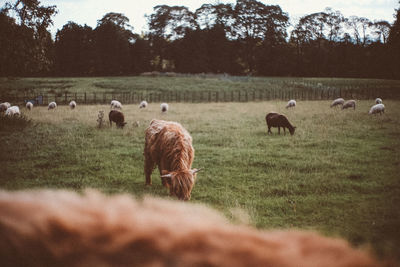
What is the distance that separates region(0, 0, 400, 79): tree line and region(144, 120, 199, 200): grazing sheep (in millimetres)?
37735

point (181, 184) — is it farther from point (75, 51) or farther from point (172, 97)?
point (75, 51)

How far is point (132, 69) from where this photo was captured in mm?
74812

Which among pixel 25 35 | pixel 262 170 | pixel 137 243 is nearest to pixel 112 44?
pixel 25 35

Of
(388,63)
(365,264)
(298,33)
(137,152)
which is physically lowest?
(137,152)

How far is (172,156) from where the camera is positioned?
5.98 metres

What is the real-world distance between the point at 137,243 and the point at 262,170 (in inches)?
312

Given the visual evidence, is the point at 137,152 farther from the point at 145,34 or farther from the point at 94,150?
the point at 145,34

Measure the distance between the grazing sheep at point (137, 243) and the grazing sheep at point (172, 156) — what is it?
14.8 ft

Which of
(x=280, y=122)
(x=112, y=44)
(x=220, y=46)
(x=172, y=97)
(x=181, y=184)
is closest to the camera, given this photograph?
(x=181, y=184)

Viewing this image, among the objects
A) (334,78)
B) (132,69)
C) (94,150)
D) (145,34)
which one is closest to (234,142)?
(94,150)

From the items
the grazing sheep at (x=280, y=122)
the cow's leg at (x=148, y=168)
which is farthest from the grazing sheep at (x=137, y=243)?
the grazing sheep at (x=280, y=122)

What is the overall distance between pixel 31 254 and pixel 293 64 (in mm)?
72767

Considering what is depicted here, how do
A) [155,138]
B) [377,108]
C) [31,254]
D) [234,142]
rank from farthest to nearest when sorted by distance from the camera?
[377,108]
[234,142]
[155,138]
[31,254]

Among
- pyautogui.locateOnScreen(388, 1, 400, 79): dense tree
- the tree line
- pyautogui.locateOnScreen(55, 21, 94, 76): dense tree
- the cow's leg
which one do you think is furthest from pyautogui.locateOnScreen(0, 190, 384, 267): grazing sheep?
pyautogui.locateOnScreen(55, 21, 94, 76): dense tree
